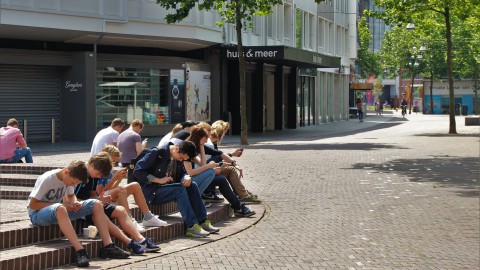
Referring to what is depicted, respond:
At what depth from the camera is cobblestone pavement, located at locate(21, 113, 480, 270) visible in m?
9.48

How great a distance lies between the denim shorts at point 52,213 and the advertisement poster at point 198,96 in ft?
90.2

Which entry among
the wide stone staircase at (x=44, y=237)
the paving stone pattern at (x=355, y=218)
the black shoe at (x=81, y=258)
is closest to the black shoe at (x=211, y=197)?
the wide stone staircase at (x=44, y=237)

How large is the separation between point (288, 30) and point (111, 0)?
1896cm

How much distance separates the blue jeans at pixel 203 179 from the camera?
481 inches

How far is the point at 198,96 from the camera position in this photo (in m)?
37.4

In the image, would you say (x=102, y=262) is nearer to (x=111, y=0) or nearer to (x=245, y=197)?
(x=245, y=197)

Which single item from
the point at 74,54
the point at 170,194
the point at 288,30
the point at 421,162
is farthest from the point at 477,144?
the point at 170,194

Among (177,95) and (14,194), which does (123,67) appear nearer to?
(177,95)

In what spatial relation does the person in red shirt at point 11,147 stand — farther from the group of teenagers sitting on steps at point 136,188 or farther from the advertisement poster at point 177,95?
the advertisement poster at point 177,95

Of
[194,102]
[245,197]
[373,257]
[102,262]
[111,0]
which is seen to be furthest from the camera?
[194,102]

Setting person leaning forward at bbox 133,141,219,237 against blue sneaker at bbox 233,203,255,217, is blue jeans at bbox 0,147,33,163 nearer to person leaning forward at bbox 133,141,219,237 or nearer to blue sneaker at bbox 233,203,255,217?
blue sneaker at bbox 233,203,255,217

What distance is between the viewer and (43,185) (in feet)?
29.8

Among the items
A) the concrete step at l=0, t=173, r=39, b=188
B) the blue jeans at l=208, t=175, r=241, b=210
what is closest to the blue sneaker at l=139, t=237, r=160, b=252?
the blue jeans at l=208, t=175, r=241, b=210

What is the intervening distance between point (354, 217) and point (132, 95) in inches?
905
